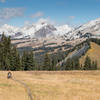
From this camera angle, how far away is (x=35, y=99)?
31203 mm

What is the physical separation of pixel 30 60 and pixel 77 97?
221 ft

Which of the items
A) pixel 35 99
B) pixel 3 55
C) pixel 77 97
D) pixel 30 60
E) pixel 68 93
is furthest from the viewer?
pixel 30 60

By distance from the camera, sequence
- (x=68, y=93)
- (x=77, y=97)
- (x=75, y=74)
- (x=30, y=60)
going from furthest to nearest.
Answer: (x=30, y=60) → (x=75, y=74) → (x=68, y=93) → (x=77, y=97)

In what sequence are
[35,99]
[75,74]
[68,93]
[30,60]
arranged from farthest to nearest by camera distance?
[30,60] < [75,74] < [68,93] < [35,99]

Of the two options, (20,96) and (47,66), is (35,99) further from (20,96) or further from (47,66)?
(47,66)

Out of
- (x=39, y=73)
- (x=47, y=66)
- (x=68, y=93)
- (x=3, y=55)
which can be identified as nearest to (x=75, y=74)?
(x=39, y=73)

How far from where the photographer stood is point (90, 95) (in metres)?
36.3

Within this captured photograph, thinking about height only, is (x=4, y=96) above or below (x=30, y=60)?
below

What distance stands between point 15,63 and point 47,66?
25.5 metres

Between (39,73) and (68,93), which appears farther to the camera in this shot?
(39,73)

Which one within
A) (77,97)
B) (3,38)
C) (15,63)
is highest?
(3,38)

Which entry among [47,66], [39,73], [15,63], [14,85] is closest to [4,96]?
[14,85]

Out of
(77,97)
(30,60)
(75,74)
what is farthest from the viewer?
(30,60)

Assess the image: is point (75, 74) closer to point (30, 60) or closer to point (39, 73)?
point (39, 73)
